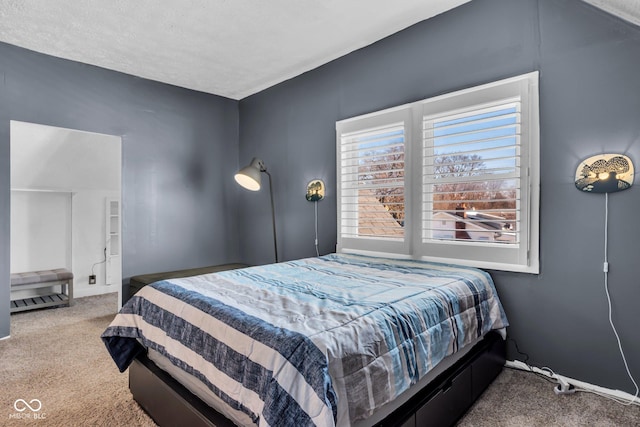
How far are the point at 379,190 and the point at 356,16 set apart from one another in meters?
1.39

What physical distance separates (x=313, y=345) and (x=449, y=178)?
188 centimetres

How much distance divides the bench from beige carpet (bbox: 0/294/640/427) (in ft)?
3.10

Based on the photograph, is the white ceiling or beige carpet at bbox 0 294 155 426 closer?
beige carpet at bbox 0 294 155 426

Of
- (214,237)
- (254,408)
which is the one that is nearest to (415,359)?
(254,408)

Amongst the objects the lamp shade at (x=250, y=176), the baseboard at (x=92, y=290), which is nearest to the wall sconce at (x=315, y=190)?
the lamp shade at (x=250, y=176)

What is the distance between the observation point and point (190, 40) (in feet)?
9.87

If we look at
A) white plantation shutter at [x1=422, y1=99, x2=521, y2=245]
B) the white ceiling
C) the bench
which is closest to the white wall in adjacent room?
the bench

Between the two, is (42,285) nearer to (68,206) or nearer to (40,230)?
(40,230)

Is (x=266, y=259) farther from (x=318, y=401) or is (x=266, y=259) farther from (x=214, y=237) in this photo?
(x=318, y=401)

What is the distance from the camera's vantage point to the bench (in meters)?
3.74

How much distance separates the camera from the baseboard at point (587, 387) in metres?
1.94

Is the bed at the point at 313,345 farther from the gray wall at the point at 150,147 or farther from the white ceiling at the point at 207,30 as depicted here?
the gray wall at the point at 150,147

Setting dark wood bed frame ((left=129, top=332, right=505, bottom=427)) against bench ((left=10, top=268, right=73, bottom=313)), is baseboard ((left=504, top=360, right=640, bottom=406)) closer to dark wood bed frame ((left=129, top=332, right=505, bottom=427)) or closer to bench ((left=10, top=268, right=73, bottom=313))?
dark wood bed frame ((left=129, top=332, right=505, bottom=427))

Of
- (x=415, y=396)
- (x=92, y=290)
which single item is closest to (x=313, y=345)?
(x=415, y=396)
